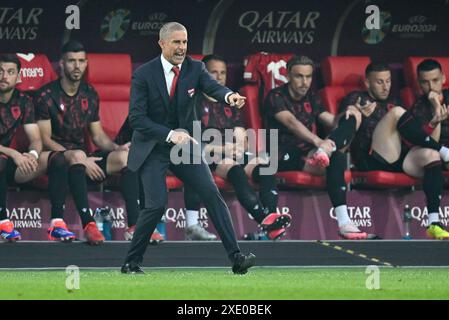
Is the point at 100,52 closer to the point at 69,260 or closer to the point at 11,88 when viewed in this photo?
the point at 11,88

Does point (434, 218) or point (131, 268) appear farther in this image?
point (434, 218)

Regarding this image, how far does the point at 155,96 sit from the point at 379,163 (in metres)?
5.02

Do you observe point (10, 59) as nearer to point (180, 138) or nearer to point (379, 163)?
point (379, 163)

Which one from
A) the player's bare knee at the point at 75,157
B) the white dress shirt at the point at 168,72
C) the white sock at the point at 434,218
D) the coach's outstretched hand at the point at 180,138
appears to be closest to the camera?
the coach's outstretched hand at the point at 180,138

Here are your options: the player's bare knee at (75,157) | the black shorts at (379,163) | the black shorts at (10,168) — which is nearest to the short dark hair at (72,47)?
the player's bare knee at (75,157)

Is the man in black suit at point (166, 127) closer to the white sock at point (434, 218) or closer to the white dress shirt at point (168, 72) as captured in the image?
the white dress shirt at point (168, 72)

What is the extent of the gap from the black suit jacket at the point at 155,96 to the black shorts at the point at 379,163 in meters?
4.77

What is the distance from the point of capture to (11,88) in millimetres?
14414

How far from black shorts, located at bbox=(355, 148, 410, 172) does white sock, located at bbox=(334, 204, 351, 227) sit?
0.95 m

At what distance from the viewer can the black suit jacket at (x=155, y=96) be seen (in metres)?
10.9

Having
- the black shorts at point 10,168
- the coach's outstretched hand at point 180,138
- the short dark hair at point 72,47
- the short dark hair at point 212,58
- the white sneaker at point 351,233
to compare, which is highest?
the short dark hair at point 72,47

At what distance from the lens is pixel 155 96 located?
11.0 meters

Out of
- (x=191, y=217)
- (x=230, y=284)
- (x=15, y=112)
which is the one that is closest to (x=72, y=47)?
(x=15, y=112)

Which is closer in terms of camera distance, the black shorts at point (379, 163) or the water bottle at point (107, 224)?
the water bottle at point (107, 224)
